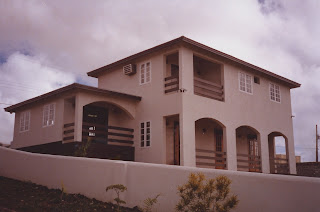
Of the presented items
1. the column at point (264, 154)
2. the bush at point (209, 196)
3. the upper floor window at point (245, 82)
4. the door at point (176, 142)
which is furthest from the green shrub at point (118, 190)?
the column at point (264, 154)

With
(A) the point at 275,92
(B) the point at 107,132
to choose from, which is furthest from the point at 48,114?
(A) the point at 275,92

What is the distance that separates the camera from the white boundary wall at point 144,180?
718cm

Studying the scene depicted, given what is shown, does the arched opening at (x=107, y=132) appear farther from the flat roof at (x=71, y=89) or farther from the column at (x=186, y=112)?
the column at (x=186, y=112)

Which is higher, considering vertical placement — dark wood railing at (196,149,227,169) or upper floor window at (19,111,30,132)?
upper floor window at (19,111,30,132)

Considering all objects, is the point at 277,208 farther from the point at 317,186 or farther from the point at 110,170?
the point at 110,170

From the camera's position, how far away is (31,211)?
897 centimetres

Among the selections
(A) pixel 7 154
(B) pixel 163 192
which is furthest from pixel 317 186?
(A) pixel 7 154

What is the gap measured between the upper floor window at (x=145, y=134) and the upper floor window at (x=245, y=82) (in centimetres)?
512

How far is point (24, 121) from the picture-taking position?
2041 cm

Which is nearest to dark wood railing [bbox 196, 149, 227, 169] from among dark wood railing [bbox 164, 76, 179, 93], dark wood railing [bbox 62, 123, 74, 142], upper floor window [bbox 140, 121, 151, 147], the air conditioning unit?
upper floor window [bbox 140, 121, 151, 147]

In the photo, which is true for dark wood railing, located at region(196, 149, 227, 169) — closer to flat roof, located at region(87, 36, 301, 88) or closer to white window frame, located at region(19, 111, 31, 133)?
flat roof, located at region(87, 36, 301, 88)

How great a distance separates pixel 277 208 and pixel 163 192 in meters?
2.89

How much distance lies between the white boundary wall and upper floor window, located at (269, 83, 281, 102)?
13.0 meters

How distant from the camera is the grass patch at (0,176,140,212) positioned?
941cm
